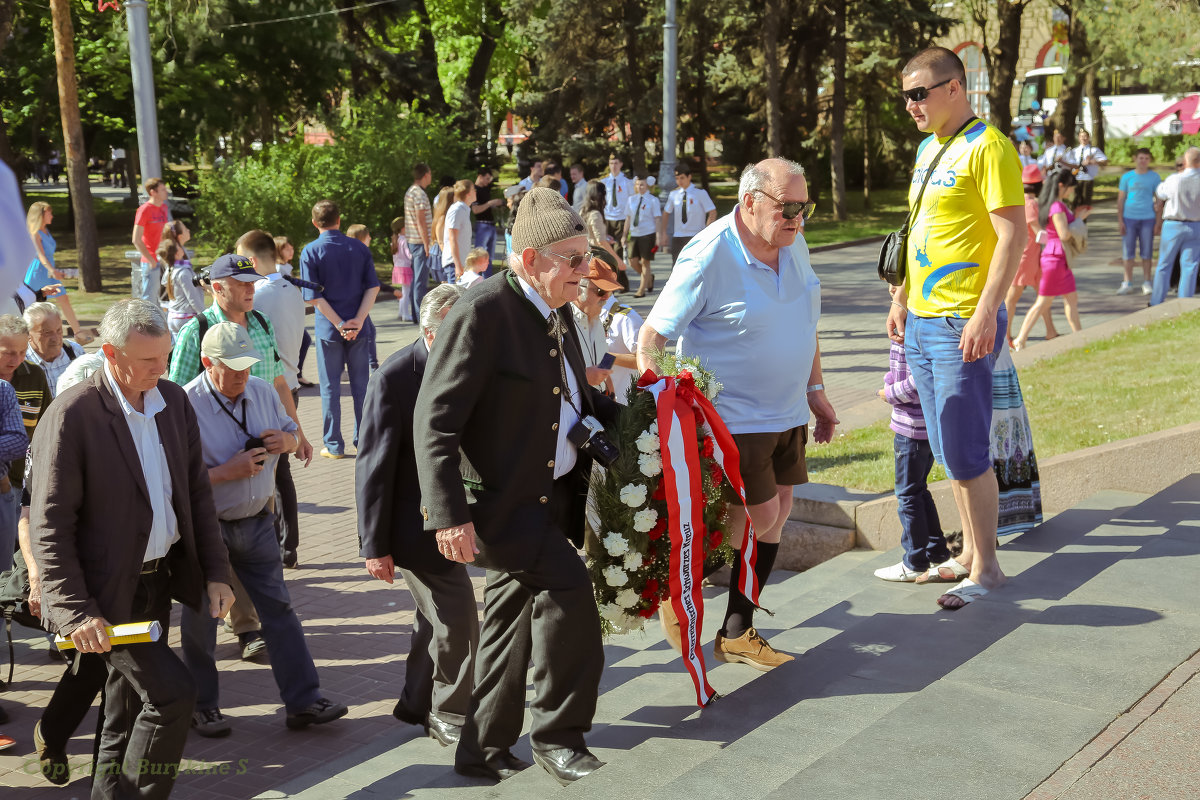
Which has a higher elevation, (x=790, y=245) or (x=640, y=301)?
(x=790, y=245)

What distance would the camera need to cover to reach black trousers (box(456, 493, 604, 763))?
3.95 meters

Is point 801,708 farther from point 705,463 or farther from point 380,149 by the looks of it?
point 380,149

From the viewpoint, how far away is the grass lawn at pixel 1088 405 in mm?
7742

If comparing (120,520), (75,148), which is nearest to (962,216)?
(120,520)

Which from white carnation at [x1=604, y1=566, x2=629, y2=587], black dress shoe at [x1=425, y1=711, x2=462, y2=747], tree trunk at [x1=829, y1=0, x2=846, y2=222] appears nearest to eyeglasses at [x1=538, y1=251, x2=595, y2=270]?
white carnation at [x1=604, y1=566, x2=629, y2=587]

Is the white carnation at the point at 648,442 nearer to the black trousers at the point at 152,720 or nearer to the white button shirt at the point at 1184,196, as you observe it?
the black trousers at the point at 152,720

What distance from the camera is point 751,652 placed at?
15.8ft

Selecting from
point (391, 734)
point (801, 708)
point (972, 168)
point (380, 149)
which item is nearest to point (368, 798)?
point (391, 734)

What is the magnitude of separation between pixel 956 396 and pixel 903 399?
0.88m

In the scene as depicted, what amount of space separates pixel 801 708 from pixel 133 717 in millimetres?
2392

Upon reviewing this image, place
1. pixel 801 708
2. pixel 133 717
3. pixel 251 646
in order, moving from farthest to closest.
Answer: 1. pixel 251 646
2. pixel 133 717
3. pixel 801 708

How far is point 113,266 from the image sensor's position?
24672 millimetres

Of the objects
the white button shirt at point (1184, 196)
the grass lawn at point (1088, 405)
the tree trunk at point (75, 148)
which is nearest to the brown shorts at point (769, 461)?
the grass lawn at point (1088, 405)

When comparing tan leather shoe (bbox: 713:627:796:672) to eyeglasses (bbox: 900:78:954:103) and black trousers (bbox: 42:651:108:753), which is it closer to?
eyeglasses (bbox: 900:78:954:103)
